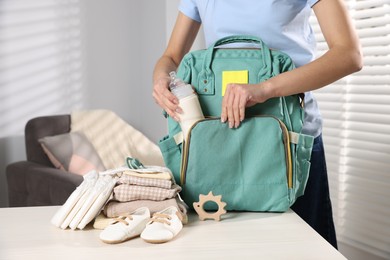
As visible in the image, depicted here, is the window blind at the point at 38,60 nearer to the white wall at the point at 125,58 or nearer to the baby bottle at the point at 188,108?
the white wall at the point at 125,58

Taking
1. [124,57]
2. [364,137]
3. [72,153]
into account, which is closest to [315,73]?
[364,137]

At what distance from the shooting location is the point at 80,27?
12.0 feet

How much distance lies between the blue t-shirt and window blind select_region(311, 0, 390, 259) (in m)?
1.04

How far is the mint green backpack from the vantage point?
4.07ft

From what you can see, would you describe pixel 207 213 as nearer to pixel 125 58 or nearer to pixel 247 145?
pixel 247 145

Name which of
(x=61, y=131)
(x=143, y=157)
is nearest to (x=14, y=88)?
(x=61, y=131)

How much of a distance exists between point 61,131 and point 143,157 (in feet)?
1.63

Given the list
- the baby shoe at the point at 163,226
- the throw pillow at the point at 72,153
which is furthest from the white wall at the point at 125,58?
the baby shoe at the point at 163,226

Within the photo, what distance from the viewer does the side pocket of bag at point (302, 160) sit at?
4.12 ft

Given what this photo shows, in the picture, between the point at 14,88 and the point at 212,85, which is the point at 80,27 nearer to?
the point at 14,88

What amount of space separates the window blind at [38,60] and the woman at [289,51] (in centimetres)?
217

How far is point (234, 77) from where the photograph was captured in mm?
1282

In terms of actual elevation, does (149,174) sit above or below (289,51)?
below

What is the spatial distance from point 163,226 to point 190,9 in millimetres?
623
